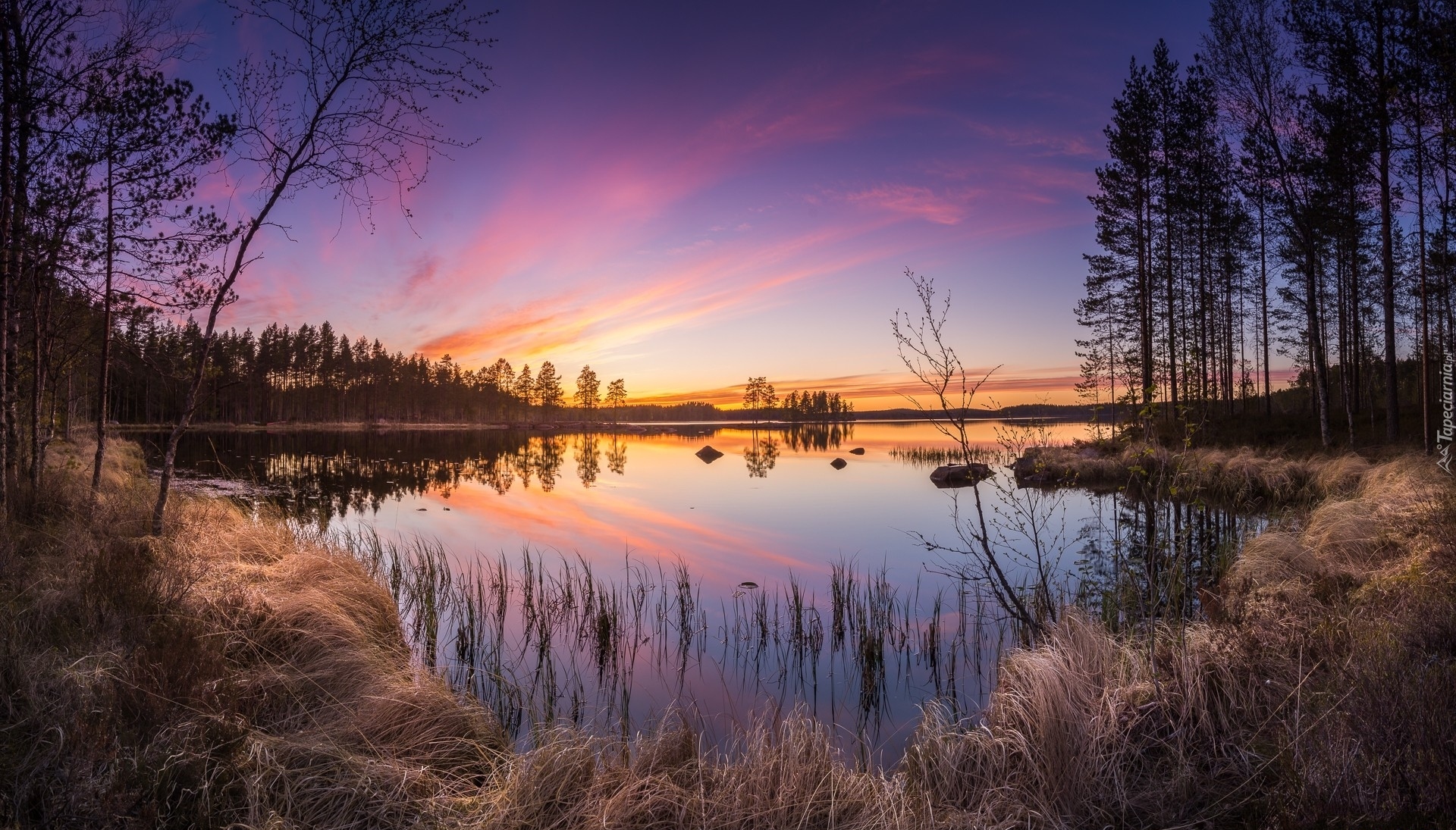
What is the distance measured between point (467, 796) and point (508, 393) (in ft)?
466

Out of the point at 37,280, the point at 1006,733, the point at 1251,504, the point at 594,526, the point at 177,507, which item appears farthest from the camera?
the point at 594,526

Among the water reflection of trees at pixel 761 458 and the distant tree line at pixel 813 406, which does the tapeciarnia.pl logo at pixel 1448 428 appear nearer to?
the water reflection of trees at pixel 761 458

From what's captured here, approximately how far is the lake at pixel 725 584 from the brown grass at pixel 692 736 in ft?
3.24

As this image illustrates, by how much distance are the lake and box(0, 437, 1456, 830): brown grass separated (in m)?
0.99

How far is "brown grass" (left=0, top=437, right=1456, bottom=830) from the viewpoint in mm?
3127

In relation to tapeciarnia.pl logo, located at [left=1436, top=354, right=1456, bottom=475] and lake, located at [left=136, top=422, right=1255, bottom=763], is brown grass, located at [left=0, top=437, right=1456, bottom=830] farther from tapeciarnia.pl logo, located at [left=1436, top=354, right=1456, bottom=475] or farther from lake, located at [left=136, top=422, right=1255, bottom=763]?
tapeciarnia.pl logo, located at [left=1436, top=354, right=1456, bottom=475]

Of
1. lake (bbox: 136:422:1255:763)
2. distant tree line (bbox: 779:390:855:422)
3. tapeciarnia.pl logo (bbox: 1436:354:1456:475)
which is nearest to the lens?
lake (bbox: 136:422:1255:763)

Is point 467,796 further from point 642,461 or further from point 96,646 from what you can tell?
point 642,461

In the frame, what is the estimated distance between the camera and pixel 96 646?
4.72m

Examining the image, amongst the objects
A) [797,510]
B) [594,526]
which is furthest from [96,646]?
[797,510]

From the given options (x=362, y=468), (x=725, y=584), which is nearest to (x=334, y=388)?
(x=362, y=468)

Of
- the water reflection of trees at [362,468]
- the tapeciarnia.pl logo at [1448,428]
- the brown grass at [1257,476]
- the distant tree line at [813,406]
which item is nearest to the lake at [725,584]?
the water reflection of trees at [362,468]

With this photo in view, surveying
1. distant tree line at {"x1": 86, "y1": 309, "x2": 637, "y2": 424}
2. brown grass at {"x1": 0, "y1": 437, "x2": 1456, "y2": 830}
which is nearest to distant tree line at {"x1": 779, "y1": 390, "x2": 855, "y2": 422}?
distant tree line at {"x1": 86, "y1": 309, "x2": 637, "y2": 424}

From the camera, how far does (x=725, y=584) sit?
11352mm
